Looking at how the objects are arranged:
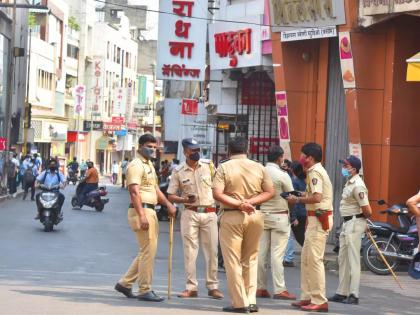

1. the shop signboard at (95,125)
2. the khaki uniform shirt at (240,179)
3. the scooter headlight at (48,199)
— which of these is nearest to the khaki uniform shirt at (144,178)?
the khaki uniform shirt at (240,179)

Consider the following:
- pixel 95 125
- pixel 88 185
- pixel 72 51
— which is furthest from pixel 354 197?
pixel 95 125

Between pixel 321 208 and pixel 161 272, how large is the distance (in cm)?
415

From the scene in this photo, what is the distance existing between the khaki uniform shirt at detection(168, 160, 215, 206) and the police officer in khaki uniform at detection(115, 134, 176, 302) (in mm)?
709

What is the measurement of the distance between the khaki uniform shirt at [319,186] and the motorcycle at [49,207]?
12329 mm

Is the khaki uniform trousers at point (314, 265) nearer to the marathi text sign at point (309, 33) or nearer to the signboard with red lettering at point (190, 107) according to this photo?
the marathi text sign at point (309, 33)

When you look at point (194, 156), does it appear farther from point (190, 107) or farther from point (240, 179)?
point (190, 107)

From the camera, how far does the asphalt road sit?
11.3 m

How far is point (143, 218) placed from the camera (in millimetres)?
11547

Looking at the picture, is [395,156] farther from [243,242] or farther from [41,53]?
[41,53]

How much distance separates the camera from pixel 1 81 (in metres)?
51.4

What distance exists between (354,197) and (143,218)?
2.85 m

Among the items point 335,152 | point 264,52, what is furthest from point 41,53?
point 335,152

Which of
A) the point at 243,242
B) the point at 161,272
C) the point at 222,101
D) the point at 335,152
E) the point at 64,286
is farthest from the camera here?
the point at 222,101

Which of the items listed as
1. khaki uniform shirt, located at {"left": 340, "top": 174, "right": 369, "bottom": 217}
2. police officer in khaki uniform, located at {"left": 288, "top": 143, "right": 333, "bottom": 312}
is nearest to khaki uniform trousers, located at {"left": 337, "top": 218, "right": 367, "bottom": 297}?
khaki uniform shirt, located at {"left": 340, "top": 174, "right": 369, "bottom": 217}
